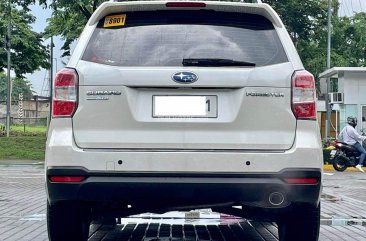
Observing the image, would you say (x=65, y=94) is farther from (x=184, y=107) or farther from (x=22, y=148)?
(x=22, y=148)

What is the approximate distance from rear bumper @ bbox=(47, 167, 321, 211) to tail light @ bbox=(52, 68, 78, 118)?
15.3 inches

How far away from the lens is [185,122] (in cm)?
471

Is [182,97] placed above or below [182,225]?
above

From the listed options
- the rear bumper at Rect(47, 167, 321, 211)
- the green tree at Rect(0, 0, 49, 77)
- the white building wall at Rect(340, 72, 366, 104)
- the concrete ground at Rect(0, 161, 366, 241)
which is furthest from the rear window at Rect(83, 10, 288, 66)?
the green tree at Rect(0, 0, 49, 77)

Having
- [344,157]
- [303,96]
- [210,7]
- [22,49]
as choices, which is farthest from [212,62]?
[22,49]

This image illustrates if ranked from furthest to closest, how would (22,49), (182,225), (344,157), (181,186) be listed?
(22,49)
(344,157)
(182,225)
(181,186)

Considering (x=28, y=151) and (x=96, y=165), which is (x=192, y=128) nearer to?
(x=96, y=165)

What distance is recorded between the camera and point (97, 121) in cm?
477

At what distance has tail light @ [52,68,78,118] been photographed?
15.8 feet

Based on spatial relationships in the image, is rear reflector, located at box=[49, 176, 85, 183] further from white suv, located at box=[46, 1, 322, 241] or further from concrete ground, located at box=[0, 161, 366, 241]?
concrete ground, located at box=[0, 161, 366, 241]

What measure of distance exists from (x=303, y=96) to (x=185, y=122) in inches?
32.3

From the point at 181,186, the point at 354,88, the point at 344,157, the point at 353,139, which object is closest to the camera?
the point at 181,186

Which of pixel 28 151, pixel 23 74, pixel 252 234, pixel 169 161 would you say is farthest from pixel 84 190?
pixel 23 74

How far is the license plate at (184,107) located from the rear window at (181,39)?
A: 26cm
